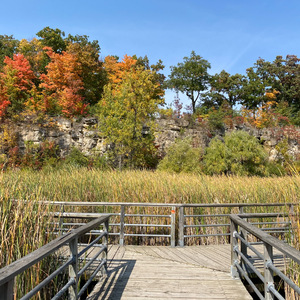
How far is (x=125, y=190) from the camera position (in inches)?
262

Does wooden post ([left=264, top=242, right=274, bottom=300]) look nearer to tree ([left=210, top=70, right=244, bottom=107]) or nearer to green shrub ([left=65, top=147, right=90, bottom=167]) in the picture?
green shrub ([left=65, top=147, right=90, bottom=167])

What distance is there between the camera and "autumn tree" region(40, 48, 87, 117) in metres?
18.8

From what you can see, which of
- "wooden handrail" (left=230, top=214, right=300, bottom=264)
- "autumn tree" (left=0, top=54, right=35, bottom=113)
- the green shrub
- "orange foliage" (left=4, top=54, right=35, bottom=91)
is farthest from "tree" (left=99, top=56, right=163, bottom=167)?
"wooden handrail" (left=230, top=214, right=300, bottom=264)

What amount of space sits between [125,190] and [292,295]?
4.48 meters

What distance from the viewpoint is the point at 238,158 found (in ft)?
49.8

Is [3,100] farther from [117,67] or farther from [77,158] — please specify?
[117,67]

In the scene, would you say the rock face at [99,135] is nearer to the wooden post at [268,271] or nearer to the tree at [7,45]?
the tree at [7,45]

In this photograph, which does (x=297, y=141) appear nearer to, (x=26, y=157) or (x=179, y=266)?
(x=26, y=157)

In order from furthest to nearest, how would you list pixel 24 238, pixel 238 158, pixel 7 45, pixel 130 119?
pixel 7 45
pixel 130 119
pixel 238 158
pixel 24 238

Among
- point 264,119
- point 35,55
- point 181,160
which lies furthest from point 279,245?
point 35,55

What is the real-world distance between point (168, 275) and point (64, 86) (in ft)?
58.2

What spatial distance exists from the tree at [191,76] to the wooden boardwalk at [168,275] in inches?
982

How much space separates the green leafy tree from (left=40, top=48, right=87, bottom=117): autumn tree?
9.25 metres

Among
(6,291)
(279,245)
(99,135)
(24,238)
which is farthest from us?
(99,135)
